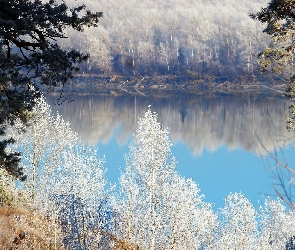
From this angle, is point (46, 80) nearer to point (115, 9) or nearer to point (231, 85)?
point (231, 85)

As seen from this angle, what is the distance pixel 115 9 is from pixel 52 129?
10100 cm

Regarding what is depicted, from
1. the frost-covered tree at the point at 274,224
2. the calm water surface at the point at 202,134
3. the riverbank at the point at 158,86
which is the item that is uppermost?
the riverbank at the point at 158,86

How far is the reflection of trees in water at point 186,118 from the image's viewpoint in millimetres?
33375

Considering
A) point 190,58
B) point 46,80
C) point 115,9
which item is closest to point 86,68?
point 190,58

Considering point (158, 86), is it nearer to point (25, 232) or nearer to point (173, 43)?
point (173, 43)

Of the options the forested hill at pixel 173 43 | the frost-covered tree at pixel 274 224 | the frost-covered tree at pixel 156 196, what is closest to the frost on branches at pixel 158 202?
the frost-covered tree at pixel 156 196

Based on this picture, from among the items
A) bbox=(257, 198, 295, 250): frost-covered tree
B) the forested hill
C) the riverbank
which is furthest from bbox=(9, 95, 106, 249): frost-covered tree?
the forested hill

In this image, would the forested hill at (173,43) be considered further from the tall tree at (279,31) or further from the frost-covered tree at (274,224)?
the tall tree at (279,31)

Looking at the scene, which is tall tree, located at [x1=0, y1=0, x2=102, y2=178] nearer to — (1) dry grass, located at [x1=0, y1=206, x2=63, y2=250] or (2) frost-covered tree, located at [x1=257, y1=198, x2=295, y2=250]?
(1) dry grass, located at [x1=0, y1=206, x2=63, y2=250]

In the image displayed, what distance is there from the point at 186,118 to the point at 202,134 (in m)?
6.41

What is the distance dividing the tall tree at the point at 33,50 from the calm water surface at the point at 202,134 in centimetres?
1112

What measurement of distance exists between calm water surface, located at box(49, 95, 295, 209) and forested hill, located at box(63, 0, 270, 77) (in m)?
19.7

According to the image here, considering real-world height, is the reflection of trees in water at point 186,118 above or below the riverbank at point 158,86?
below

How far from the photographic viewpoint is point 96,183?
16.9m
